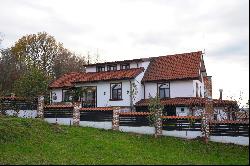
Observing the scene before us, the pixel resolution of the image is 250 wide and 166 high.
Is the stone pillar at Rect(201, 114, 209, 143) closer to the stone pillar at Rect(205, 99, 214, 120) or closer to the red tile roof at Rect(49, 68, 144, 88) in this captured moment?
the stone pillar at Rect(205, 99, 214, 120)

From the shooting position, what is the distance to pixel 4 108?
94.1 ft

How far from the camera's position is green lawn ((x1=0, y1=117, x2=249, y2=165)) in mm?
17188

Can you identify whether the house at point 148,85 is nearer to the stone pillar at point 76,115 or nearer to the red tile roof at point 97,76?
the red tile roof at point 97,76

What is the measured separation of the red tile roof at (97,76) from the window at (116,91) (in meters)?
0.83

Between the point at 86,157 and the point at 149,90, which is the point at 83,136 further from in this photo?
the point at 149,90

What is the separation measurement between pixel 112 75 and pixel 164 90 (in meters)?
5.05

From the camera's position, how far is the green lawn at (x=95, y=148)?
1719 cm

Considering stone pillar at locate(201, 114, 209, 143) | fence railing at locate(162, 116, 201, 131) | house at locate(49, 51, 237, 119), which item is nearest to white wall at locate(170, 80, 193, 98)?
house at locate(49, 51, 237, 119)

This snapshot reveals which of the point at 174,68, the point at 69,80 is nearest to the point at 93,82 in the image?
the point at 69,80

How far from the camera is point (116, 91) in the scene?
33219mm

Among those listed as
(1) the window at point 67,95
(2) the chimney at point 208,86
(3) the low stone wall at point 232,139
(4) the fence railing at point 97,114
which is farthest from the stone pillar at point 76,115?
(2) the chimney at point 208,86

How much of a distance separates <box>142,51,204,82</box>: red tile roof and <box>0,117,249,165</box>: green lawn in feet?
33.1

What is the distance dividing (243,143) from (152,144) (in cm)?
531

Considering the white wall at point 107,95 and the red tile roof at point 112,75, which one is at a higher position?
A: the red tile roof at point 112,75
